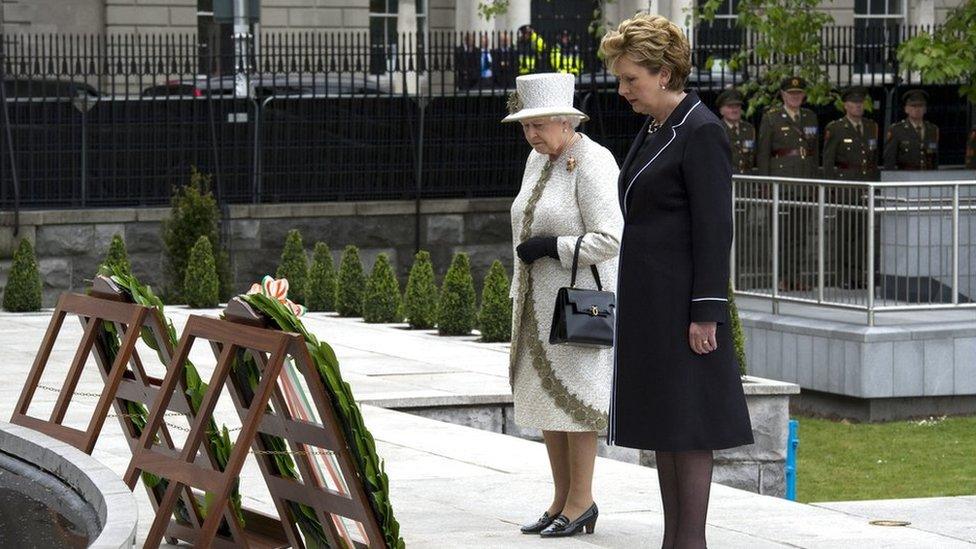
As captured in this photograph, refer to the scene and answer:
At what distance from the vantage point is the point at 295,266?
705 inches

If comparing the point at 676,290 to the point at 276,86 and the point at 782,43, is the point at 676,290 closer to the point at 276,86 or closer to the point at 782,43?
the point at 782,43

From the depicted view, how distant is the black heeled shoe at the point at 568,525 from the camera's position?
727 centimetres

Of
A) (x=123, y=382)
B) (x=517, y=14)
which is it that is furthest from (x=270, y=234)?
(x=517, y=14)

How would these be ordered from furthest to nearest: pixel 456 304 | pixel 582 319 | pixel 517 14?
pixel 517 14
pixel 456 304
pixel 582 319

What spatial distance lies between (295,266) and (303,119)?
93.6 inches

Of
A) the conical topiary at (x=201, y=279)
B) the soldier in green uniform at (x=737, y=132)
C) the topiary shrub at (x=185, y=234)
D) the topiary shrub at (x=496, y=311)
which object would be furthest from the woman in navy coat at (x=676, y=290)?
Result: the soldier in green uniform at (x=737, y=132)

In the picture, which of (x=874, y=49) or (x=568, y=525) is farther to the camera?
(x=874, y=49)

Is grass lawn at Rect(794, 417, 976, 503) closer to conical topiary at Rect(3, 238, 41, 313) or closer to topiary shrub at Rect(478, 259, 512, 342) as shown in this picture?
topiary shrub at Rect(478, 259, 512, 342)

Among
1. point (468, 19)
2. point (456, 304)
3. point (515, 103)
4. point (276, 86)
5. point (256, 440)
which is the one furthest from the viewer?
point (468, 19)

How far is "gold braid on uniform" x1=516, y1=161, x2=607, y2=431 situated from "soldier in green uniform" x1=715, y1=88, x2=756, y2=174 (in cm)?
1119

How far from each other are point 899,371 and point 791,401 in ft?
3.31

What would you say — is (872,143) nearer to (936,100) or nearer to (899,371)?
(936,100)

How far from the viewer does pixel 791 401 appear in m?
14.7

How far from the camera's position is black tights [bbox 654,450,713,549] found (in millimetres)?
6105
